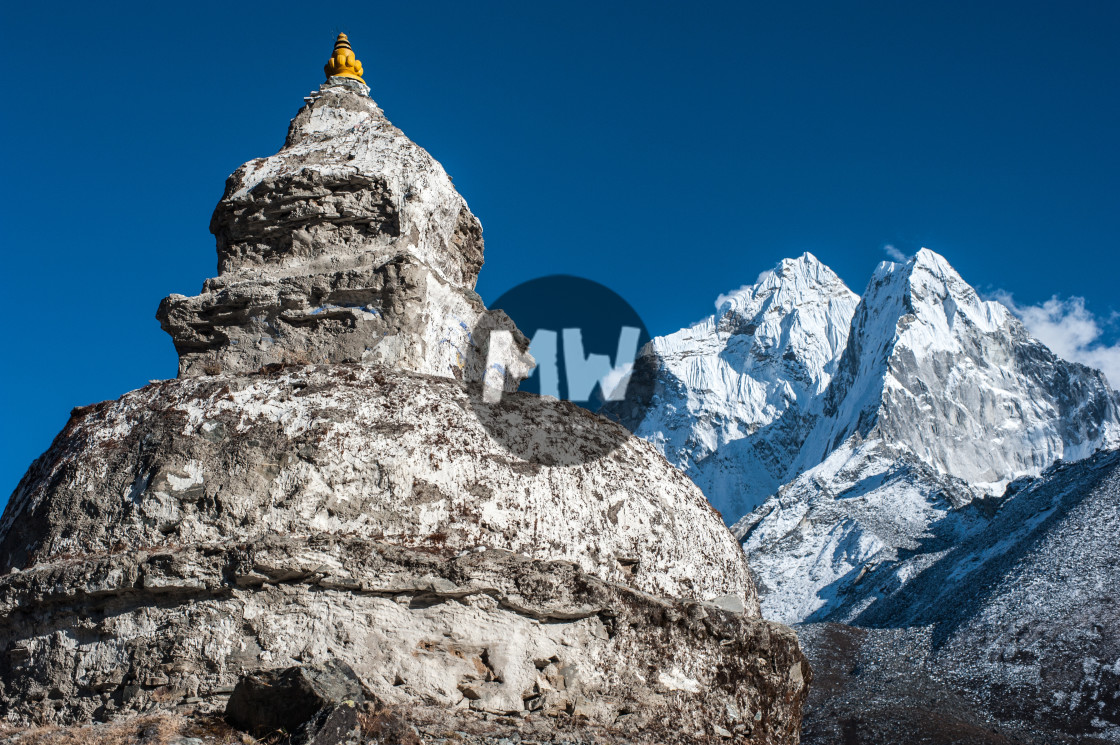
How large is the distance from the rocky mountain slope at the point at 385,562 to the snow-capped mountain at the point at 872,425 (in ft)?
149

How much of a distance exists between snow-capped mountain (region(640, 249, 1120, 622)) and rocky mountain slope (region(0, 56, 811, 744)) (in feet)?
Result: 149

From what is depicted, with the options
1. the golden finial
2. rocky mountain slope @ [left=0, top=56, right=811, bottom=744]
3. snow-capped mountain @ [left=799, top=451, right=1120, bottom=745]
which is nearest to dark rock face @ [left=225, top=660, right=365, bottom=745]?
rocky mountain slope @ [left=0, top=56, right=811, bottom=744]

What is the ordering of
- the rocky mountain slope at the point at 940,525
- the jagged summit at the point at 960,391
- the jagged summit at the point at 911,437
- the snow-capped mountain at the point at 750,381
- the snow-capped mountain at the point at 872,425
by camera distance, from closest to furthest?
the rocky mountain slope at the point at 940,525
the jagged summit at the point at 911,437
the snow-capped mountain at the point at 872,425
the jagged summit at the point at 960,391
the snow-capped mountain at the point at 750,381

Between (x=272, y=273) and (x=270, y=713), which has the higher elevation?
(x=272, y=273)

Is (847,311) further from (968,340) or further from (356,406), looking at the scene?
(356,406)

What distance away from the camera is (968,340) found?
352ft

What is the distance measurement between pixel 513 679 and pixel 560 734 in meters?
0.34

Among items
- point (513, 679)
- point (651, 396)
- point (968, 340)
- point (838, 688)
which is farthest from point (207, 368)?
point (651, 396)

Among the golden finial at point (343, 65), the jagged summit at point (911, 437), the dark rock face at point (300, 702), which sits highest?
the jagged summit at point (911, 437)

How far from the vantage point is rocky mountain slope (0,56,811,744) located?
3.94m

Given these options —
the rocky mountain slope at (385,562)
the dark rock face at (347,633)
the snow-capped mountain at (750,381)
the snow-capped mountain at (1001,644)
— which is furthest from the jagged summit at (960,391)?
the dark rock face at (347,633)

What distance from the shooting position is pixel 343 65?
7465mm

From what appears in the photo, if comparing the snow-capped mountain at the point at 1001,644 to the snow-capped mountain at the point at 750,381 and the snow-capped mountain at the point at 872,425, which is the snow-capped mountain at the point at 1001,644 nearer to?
the snow-capped mountain at the point at 872,425

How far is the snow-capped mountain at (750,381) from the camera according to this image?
423 feet
